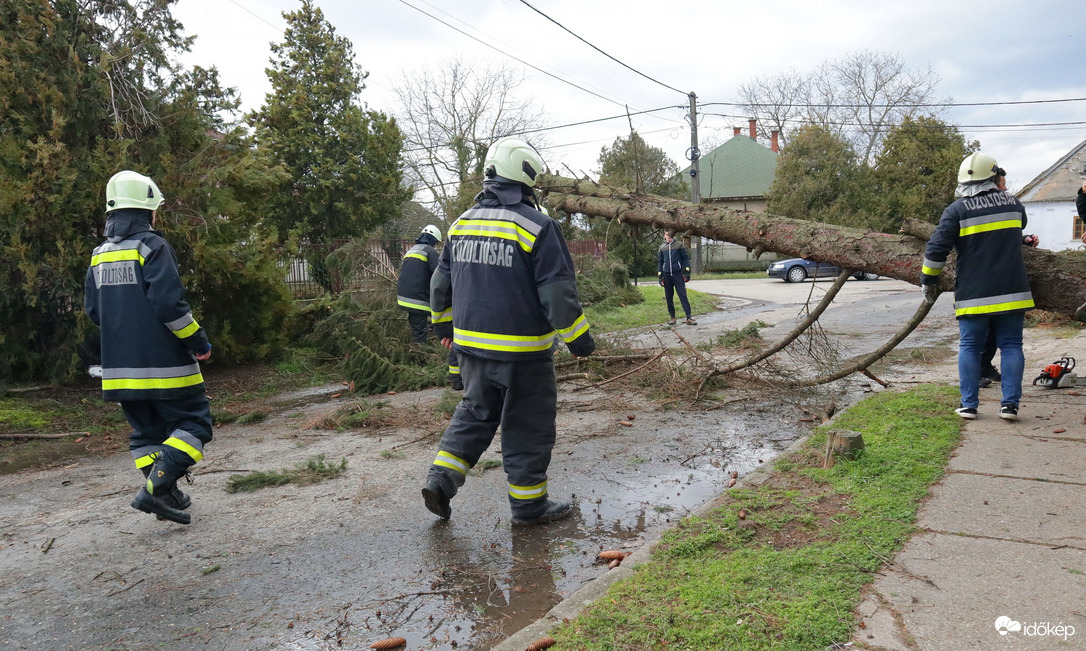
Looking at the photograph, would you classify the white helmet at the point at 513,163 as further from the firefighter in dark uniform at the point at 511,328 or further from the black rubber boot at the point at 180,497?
the black rubber boot at the point at 180,497

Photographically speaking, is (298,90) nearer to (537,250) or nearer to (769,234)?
(769,234)

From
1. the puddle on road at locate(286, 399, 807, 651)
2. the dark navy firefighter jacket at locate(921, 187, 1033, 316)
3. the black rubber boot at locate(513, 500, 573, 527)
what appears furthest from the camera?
the dark navy firefighter jacket at locate(921, 187, 1033, 316)

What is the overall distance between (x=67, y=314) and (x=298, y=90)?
28.0 ft

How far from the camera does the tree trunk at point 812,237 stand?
5402 mm

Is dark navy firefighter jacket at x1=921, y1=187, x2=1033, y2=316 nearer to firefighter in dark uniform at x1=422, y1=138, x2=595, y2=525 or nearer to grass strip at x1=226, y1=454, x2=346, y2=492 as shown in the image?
firefighter in dark uniform at x1=422, y1=138, x2=595, y2=525

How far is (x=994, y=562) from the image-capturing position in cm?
298

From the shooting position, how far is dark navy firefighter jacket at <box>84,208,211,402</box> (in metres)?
4.22

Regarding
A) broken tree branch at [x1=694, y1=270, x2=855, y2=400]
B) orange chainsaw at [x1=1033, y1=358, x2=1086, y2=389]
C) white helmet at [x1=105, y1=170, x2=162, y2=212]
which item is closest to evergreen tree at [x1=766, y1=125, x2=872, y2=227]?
orange chainsaw at [x1=1033, y1=358, x2=1086, y2=389]

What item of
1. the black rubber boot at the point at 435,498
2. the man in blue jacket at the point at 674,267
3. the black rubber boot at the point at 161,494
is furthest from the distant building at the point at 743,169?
the black rubber boot at the point at 161,494

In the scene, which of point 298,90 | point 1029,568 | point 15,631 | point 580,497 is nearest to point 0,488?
point 15,631

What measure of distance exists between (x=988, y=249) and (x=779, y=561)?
336 cm

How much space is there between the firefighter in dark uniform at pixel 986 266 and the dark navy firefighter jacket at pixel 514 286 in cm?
313

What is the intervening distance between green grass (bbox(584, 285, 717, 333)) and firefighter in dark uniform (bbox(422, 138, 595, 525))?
824cm

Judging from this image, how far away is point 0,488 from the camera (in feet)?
17.2
